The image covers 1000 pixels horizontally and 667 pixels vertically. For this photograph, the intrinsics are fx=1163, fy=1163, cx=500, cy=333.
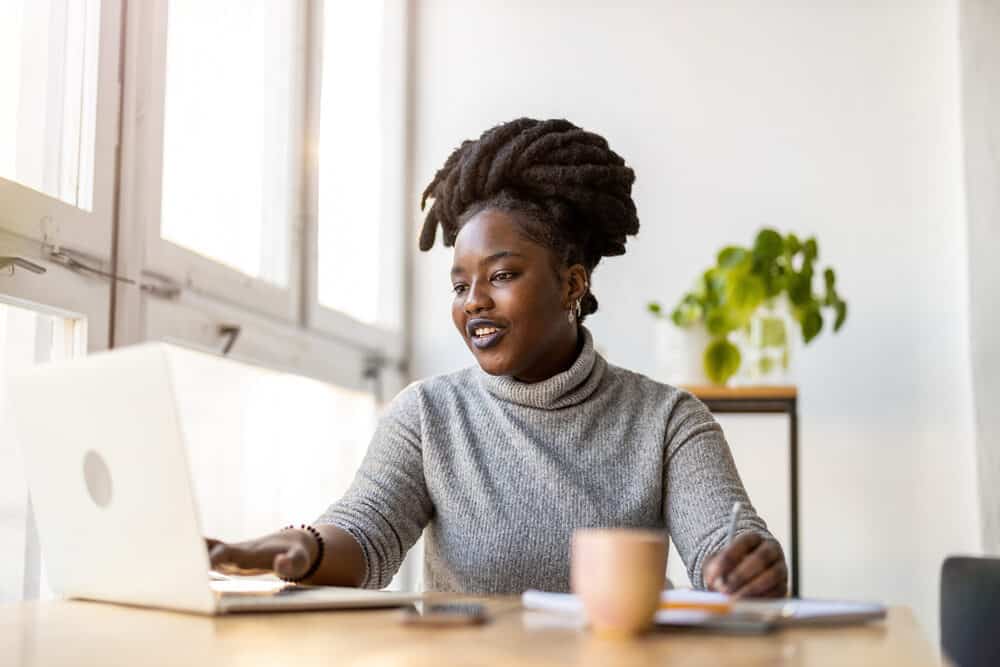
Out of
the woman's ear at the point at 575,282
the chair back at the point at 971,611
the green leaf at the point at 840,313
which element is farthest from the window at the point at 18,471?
the green leaf at the point at 840,313

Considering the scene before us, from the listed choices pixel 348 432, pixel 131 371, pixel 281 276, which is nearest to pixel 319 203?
pixel 281 276

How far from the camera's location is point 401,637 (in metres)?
0.86

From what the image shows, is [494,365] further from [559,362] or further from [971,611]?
[971,611]

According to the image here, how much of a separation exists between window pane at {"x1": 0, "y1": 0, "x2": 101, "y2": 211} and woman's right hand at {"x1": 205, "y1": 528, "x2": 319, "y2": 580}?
722 mm

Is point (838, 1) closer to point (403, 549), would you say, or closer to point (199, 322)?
point (199, 322)

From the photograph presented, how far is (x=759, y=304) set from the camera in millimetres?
2643

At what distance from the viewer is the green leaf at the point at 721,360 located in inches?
104

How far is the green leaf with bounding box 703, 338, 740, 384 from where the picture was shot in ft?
8.68

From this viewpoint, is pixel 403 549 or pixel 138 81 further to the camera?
pixel 138 81

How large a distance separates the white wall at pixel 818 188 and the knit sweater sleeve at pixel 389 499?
4.72 feet

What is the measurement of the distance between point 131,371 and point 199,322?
3.91 ft

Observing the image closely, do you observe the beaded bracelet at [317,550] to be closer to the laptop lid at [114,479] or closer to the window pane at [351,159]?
the laptop lid at [114,479]

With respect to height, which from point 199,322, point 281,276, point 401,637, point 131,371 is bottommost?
point 401,637

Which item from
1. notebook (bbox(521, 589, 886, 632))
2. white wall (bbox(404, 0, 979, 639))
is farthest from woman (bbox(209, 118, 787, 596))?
white wall (bbox(404, 0, 979, 639))
